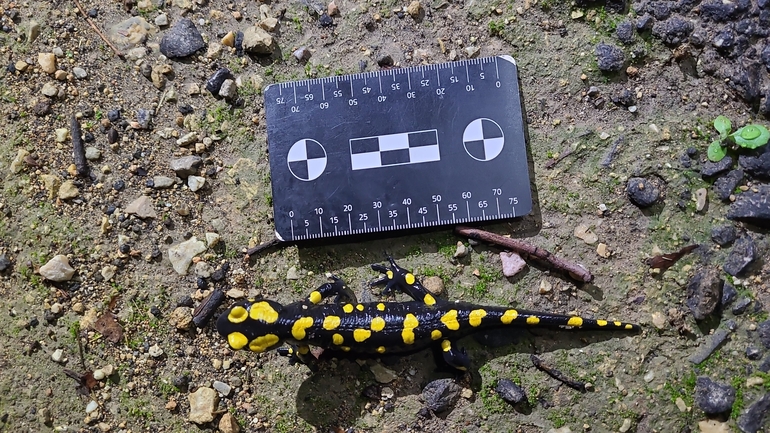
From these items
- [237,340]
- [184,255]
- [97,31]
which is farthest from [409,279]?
[97,31]

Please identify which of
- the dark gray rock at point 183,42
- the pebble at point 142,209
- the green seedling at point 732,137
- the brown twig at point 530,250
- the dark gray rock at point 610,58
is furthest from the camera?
the dark gray rock at point 183,42

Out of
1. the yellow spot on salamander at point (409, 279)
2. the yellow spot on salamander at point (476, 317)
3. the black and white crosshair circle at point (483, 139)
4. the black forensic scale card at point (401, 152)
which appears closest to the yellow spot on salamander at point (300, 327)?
the black forensic scale card at point (401, 152)

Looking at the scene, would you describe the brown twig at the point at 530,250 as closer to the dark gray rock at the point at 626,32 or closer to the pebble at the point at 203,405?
the dark gray rock at the point at 626,32

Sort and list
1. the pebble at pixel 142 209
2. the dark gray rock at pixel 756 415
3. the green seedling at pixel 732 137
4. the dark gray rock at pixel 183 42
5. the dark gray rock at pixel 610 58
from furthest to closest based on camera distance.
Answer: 1. the dark gray rock at pixel 183 42
2. the pebble at pixel 142 209
3. the dark gray rock at pixel 610 58
4. the green seedling at pixel 732 137
5. the dark gray rock at pixel 756 415

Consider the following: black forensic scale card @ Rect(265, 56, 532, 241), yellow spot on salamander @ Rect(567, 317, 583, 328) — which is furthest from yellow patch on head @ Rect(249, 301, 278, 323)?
yellow spot on salamander @ Rect(567, 317, 583, 328)

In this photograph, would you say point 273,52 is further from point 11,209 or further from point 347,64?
point 11,209

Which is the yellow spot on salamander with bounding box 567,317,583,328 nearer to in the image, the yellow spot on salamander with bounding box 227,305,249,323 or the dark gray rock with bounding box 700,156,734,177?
the dark gray rock with bounding box 700,156,734,177

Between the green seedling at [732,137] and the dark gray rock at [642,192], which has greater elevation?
the green seedling at [732,137]
